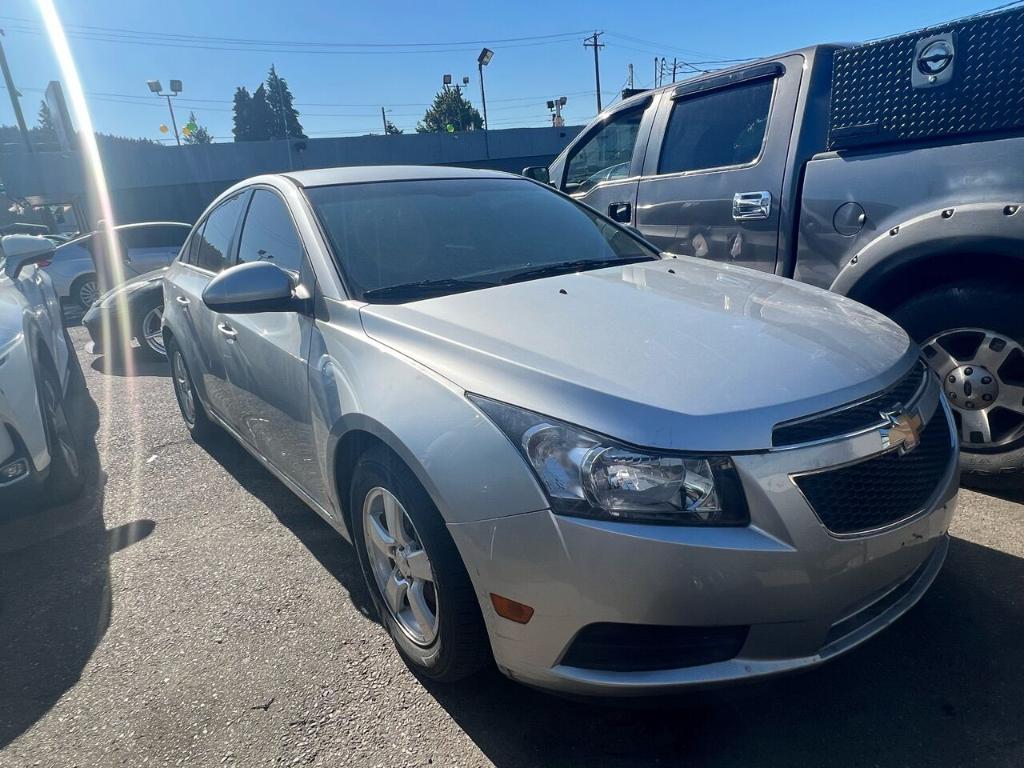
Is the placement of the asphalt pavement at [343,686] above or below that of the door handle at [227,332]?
below

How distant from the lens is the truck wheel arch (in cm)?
268

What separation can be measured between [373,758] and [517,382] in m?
1.16

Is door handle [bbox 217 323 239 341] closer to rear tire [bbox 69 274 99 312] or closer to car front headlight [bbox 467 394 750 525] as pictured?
car front headlight [bbox 467 394 750 525]

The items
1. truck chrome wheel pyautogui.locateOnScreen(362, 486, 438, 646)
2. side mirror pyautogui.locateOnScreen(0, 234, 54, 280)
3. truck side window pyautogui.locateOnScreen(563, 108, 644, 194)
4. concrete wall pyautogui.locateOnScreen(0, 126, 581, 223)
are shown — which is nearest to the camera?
truck chrome wheel pyautogui.locateOnScreen(362, 486, 438, 646)

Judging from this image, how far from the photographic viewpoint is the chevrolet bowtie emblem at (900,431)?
1777 millimetres

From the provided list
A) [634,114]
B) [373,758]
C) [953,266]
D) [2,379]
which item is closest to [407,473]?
[373,758]

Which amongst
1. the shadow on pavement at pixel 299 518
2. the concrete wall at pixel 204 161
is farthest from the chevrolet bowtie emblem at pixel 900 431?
the concrete wall at pixel 204 161

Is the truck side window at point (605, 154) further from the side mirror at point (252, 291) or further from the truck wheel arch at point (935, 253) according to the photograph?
the side mirror at point (252, 291)

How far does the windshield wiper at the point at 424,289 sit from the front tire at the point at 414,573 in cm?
61

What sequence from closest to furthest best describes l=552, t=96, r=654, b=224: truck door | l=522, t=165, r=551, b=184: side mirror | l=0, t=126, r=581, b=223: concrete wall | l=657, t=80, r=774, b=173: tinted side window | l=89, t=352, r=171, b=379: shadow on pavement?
l=657, t=80, r=774, b=173: tinted side window < l=552, t=96, r=654, b=224: truck door < l=522, t=165, r=551, b=184: side mirror < l=89, t=352, r=171, b=379: shadow on pavement < l=0, t=126, r=581, b=223: concrete wall

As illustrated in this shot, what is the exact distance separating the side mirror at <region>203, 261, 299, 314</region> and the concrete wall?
934 inches

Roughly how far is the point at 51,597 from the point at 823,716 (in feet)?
9.96

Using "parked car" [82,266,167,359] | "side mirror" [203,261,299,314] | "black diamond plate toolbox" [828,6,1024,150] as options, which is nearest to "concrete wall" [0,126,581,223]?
"parked car" [82,266,167,359]

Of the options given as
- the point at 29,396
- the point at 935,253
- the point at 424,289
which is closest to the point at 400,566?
the point at 424,289
